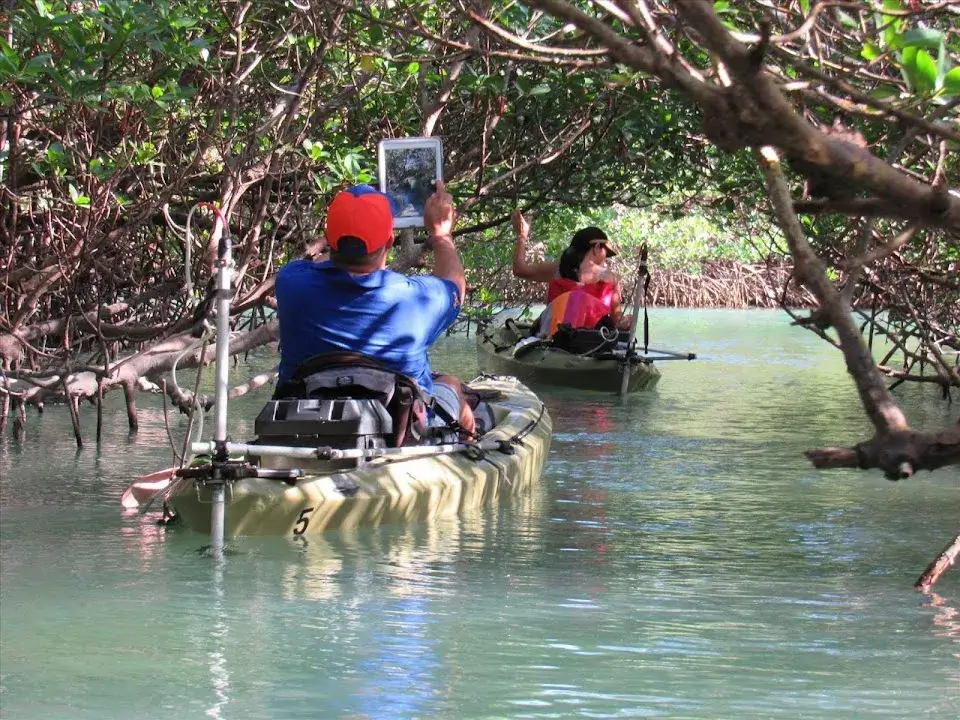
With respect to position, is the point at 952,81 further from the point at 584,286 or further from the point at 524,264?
the point at 584,286

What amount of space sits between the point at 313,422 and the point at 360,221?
916mm

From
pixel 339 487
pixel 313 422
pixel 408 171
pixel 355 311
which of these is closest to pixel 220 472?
pixel 313 422

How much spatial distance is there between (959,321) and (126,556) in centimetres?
1155

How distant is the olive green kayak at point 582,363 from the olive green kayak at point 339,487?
6.99 m

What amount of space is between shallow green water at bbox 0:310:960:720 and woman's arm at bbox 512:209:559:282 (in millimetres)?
2417

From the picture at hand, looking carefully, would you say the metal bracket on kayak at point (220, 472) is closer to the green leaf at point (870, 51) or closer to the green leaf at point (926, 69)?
the green leaf at point (870, 51)

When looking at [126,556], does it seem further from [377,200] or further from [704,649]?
[704,649]

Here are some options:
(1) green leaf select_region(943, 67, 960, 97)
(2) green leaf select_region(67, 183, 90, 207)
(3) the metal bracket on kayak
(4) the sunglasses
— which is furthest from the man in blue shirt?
(4) the sunglasses

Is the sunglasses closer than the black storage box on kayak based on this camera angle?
No

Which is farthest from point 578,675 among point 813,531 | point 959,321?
point 959,321

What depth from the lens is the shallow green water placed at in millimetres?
4555

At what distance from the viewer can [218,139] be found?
8.66 metres

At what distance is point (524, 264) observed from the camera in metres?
13.9

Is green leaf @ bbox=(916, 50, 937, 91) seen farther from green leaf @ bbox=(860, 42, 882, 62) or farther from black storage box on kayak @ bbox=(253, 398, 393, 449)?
black storage box on kayak @ bbox=(253, 398, 393, 449)
